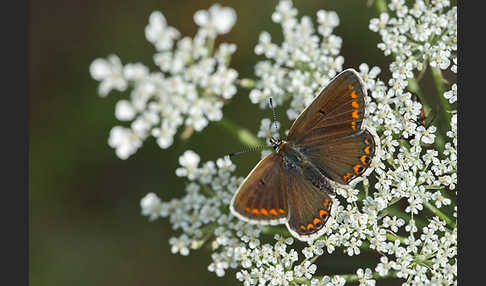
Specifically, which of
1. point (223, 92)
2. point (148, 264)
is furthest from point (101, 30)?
point (148, 264)

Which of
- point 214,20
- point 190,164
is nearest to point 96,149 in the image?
point 190,164

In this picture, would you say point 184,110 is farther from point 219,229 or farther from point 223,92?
point 219,229

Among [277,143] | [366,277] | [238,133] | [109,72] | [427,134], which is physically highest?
[109,72]

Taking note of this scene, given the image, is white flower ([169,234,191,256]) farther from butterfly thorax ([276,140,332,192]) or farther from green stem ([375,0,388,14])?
green stem ([375,0,388,14])

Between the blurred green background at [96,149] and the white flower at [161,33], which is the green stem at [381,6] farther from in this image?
the white flower at [161,33]

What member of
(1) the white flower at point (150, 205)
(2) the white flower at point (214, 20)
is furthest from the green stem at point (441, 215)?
(1) the white flower at point (150, 205)

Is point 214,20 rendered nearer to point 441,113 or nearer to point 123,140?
point 123,140
